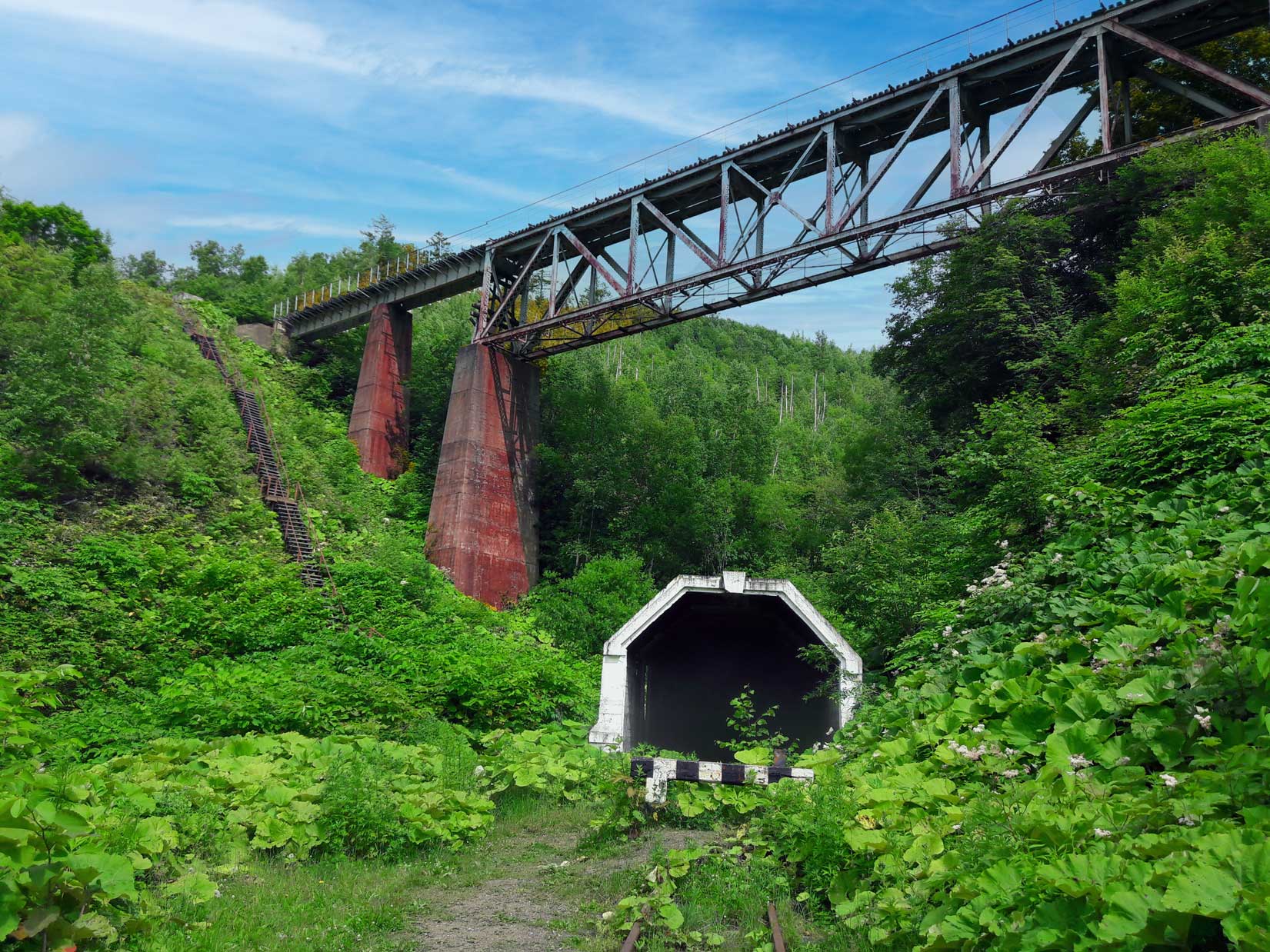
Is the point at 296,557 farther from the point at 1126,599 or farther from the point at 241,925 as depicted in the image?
the point at 1126,599

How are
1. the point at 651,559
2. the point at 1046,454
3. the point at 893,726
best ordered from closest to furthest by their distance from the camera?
1. the point at 893,726
2. the point at 1046,454
3. the point at 651,559

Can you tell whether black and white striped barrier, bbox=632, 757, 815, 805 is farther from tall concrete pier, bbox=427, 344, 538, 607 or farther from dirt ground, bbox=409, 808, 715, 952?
tall concrete pier, bbox=427, 344, 538, 607

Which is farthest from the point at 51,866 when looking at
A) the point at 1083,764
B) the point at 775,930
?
the point at 1083,764

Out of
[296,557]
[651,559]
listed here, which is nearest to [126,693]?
[296,557]

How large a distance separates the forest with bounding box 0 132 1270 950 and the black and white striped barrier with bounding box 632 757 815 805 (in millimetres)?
267

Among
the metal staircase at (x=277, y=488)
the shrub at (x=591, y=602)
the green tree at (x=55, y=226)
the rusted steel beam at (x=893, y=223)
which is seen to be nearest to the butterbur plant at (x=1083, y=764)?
the rusted steel beam at (x=893, y=223)

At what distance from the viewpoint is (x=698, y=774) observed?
9891mm

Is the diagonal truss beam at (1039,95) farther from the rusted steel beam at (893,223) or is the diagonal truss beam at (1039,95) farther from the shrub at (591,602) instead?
the shrub at (591,602)

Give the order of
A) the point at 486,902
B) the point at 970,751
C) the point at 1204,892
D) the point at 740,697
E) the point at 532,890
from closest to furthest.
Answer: the point at 1204,892
the point at 970,751
the point at 486,902
the point at 532,890
the point at 740,697

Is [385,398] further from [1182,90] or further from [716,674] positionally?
[1182,90]

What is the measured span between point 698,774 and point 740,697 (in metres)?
5.09

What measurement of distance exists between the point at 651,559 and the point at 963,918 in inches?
1107

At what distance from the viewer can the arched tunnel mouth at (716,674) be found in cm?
1750

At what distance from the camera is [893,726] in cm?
935
